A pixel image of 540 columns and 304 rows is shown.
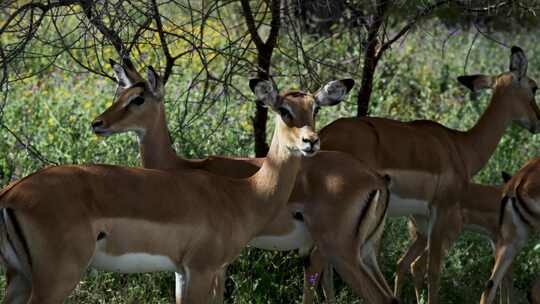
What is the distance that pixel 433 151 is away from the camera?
7336 millimetres

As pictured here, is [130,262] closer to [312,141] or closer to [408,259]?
[312,141]

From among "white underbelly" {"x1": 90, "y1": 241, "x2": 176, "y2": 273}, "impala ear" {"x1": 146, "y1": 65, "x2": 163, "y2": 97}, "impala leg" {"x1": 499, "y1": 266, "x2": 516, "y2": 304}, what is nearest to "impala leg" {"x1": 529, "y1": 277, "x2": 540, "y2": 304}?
"impala leg" {"x1": 499, "y1": 266, "x2": 516, "y2": 304}

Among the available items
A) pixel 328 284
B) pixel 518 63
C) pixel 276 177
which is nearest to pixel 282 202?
pixel 276 177

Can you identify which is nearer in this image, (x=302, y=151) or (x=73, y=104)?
(x=302, y=151)

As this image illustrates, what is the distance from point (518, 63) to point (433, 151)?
3.13 ft

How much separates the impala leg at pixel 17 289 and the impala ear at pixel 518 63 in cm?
389

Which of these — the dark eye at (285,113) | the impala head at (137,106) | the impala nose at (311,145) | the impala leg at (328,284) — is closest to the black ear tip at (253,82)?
the dark eye at (285,113)

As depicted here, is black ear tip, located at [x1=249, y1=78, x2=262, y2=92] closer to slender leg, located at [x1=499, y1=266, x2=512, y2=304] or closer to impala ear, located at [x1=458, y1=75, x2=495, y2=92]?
slender leg, located at [x1=499, y1=266, x2=512, y2=304]

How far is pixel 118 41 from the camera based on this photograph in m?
5.94

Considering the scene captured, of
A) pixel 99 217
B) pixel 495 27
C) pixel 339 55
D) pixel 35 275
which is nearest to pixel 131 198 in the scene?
pixel 99 217

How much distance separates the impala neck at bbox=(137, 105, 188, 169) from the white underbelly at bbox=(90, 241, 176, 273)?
126 cm

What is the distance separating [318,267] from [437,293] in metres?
0.88

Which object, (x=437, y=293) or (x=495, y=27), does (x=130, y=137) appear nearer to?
(x=437, y=293)

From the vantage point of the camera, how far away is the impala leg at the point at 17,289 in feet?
16.5
